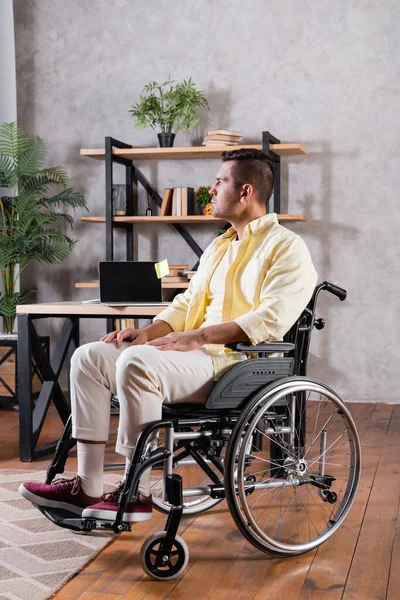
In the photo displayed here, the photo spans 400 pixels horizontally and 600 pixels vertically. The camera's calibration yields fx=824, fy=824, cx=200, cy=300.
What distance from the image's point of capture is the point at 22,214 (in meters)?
5.00

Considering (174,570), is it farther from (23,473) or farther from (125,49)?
(125,49)

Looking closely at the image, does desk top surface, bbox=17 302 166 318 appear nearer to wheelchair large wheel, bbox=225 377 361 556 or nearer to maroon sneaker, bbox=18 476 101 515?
wheelchair large wheel, bbox=225 377 361 556

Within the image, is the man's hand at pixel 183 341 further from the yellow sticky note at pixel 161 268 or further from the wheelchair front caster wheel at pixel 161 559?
the yellow sticky note at pixel 161 268

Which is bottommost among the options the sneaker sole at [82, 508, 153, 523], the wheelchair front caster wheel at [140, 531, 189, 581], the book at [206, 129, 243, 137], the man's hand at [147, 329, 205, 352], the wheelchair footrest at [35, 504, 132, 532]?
the wheelchair front caster wheel at [140, 531, 189, 581]

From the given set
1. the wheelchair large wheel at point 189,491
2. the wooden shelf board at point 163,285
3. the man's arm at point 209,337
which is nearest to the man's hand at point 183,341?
the man's arm at point 209,337

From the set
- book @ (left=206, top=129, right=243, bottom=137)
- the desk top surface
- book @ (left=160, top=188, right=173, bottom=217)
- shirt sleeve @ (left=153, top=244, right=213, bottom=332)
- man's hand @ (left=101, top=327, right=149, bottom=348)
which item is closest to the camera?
man's hand @ (left=101, top=327, right=149, bottom=348)

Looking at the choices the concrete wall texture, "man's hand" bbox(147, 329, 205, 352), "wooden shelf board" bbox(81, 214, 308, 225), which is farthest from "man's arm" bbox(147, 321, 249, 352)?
the concrete wall texture

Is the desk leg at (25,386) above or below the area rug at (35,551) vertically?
above

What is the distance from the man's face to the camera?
261 cm

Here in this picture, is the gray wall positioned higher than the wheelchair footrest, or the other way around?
the gray wall

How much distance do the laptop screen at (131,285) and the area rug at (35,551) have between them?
0.93 m

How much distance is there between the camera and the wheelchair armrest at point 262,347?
2293 mm

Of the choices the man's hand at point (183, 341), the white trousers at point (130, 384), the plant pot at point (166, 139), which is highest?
the plant pot at point (166, 139)

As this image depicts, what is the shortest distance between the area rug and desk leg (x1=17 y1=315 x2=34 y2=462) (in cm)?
60
